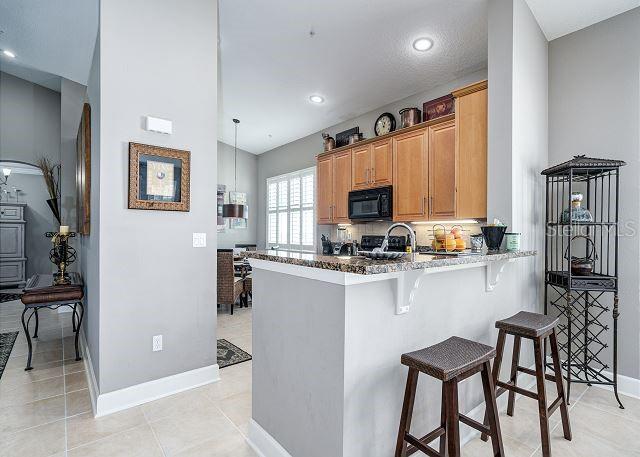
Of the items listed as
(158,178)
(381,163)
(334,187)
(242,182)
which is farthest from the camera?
(242,182)

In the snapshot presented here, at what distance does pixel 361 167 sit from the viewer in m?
4.61

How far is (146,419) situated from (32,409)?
2.83 ft

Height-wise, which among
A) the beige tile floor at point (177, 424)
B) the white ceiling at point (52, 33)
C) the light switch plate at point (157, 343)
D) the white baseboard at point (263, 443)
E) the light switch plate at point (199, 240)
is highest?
the white ceiling at point (52, 33)

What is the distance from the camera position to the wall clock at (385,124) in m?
4.45

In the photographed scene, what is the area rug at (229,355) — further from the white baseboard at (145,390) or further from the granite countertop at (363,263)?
the granite countertop at (363,263)

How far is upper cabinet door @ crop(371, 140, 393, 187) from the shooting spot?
420cm

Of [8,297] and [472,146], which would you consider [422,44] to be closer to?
[472,146]

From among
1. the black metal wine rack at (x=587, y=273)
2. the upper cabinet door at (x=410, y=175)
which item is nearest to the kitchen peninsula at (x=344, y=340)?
the black metal wine rack at (x=587, y=273)

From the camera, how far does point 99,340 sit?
2.28 meters

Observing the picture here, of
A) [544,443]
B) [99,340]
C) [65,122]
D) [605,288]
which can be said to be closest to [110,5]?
[99,340]

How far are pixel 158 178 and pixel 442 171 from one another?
2768 millimetres

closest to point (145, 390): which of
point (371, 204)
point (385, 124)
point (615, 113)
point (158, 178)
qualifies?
point (158, 178)

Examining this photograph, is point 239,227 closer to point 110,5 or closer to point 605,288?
point 110,5

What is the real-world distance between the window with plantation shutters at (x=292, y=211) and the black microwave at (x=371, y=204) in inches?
61.9
